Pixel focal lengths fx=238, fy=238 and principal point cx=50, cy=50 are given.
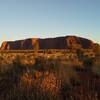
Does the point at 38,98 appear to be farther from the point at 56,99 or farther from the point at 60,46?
the point at 60,46

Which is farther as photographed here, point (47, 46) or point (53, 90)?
point (47, 46)

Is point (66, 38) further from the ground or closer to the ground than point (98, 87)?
further from the ground

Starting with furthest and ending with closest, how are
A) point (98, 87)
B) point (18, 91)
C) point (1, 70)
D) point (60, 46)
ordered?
point (60, 46) → point (1, 70) → point (98, 87) → point (18, 91)

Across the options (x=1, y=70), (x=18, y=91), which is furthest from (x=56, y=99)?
(x=1, y=70)

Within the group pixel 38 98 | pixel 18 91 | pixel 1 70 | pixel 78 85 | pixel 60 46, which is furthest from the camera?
pixel 60 46

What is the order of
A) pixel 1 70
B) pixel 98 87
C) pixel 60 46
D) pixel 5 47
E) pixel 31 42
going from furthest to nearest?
pixel 5 47 < pixel 31 42 < pixel 60 46 < pixel 1 70 < pixel 98 87

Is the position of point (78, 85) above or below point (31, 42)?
below

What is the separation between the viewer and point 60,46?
121 m

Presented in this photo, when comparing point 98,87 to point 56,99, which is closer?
point 56,99

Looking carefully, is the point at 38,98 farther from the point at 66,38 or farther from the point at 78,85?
Answer: the point at 66,38

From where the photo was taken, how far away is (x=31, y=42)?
136 meters

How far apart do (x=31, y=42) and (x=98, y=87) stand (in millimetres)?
128687

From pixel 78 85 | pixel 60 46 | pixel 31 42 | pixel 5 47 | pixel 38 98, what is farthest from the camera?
pixel 5 47

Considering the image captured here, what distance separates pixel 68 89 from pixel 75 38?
392 ft
